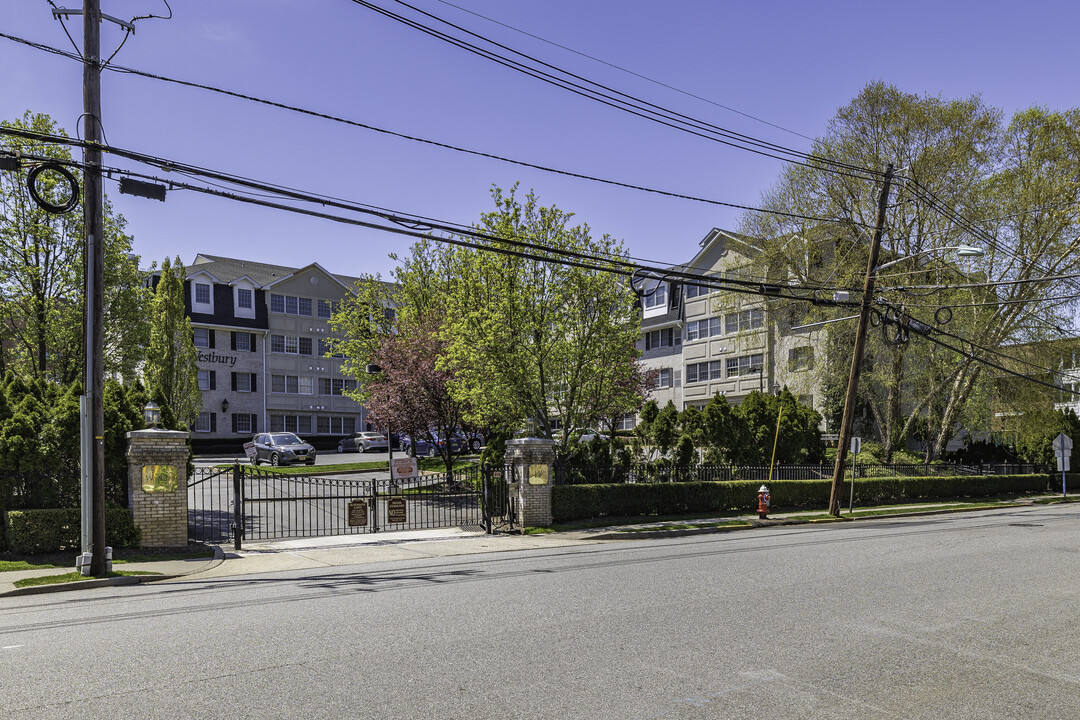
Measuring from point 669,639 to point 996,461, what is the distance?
40.1m

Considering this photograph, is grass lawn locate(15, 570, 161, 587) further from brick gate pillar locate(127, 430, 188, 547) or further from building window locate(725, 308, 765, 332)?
building window locate(725, 308, 765, 332)

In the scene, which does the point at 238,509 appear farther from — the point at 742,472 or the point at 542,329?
the point at 742,472

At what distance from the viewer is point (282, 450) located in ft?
130

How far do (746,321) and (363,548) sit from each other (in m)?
27.4

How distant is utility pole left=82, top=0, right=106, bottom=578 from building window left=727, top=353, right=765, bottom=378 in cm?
3888

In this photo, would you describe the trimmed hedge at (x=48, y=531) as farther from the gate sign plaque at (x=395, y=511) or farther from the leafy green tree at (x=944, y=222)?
the leafy green tree at (x=944, y=222)

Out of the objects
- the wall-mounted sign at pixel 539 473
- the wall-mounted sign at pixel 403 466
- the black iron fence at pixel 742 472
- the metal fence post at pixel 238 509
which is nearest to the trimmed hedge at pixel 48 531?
the metal fence post at pixel 238 509

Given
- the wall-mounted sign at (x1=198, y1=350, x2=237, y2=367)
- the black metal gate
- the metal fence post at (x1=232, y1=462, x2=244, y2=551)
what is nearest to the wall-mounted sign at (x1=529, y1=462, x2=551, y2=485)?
the black metal gate

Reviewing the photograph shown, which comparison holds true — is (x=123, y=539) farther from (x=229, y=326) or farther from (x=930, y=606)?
(x=229, y=326)

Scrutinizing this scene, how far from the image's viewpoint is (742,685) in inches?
234

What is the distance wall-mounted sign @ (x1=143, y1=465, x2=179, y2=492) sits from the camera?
1523 centimetres

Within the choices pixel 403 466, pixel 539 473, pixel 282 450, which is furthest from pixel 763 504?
pixel 282 450

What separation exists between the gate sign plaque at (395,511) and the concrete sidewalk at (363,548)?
1.68ft

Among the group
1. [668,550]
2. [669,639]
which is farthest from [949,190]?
[669,639]
